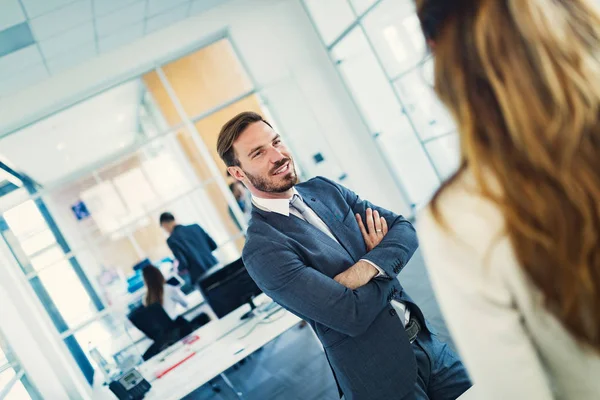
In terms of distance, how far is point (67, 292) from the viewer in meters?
6.38

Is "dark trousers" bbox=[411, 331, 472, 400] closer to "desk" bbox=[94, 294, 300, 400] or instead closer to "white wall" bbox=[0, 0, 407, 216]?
"desk" bbox=[94, 294, 300, 400]

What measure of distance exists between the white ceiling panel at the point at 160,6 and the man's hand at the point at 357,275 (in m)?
3.79

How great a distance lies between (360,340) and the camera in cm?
118

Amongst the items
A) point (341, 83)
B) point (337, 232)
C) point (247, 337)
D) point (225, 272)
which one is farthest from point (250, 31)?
point (337, 232)

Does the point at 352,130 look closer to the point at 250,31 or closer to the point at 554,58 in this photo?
the point at 250,31

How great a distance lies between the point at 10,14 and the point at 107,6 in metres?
0.81

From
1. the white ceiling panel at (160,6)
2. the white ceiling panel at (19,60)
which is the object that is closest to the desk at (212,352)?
the white ceiling panel at (19,60)

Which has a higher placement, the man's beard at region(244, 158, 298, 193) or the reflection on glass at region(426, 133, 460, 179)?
the man's beard at region(244, 158, 298, 193)

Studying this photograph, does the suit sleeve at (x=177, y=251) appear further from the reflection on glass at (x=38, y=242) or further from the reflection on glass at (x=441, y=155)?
the reflection on glass at (x=441, y=155)

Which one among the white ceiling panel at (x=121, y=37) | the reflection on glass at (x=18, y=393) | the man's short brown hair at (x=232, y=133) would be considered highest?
the white ceiling panel at (x=121, y=37)

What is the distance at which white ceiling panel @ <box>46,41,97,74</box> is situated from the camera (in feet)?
13.5

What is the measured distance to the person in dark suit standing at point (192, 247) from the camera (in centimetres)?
496

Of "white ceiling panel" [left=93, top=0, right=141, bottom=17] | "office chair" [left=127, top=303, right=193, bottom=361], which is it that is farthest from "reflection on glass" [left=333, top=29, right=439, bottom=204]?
"office chair" [left=127, top=303, right=193, bottom=361]

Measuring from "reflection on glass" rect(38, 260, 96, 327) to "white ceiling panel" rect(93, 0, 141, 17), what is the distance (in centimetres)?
298
